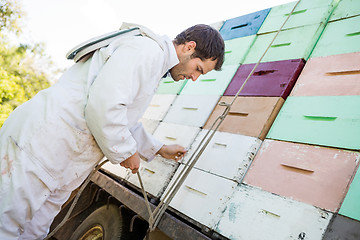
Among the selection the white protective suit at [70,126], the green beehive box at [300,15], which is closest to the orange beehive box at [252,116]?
the white protective suit at [70,126]

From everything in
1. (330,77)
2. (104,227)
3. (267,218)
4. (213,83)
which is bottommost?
(104,227)

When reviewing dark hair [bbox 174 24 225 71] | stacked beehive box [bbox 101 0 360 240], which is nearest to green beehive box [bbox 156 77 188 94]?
stacked beehive box [bbox 101 0 360 240]

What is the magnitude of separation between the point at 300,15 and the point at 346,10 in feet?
1.37

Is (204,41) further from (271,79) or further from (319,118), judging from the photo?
(319,118)

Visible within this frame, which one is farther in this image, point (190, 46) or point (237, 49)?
point (237, 49)

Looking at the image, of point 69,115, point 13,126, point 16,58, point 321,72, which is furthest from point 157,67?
point 16,58

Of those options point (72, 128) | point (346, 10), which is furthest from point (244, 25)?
point (72, 128)

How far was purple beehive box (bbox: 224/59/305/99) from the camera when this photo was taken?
196 cm

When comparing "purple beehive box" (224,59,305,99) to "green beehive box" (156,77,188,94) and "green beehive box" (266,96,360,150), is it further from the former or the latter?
"green beehive box" (156,77,188,94)

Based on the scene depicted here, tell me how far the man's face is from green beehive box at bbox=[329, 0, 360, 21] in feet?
4.30

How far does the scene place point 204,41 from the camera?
164cm

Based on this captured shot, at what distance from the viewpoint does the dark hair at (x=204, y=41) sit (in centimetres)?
165

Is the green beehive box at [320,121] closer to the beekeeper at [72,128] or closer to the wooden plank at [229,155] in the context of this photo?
the wooden plank at [229,155]

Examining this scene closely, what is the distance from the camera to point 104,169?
269cm
